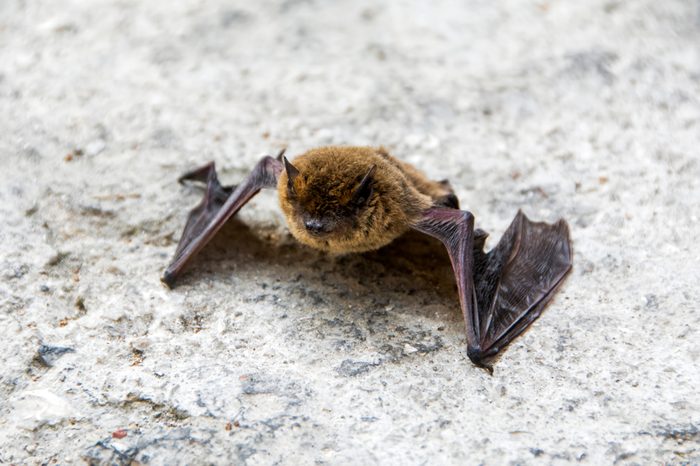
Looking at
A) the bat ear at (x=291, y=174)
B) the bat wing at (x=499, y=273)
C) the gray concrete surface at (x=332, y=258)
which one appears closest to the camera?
the gray concrete surface at (x=332, y=258)

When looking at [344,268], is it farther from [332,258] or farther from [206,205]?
[206,205]

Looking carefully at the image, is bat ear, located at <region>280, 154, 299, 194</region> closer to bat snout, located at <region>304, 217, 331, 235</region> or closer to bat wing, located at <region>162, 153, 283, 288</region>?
bat snout, located at <region>304, 217, 331, 235</region>

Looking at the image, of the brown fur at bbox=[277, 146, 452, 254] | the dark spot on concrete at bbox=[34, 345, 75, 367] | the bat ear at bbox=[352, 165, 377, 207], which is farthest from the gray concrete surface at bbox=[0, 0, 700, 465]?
the bat ear at bbox=[352, 165, 377, 207]

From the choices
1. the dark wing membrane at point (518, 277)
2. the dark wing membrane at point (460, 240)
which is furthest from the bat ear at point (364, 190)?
the dark wing membrane at point (518, 277)

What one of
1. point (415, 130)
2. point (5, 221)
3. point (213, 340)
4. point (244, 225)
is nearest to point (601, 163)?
Result: point (415, 130)

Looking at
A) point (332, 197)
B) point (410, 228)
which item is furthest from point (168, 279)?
point (410, 228)

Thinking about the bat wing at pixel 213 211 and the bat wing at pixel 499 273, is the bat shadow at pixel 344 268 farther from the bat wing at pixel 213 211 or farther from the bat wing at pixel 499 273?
Answer: the bat wing at pixel 499 273
